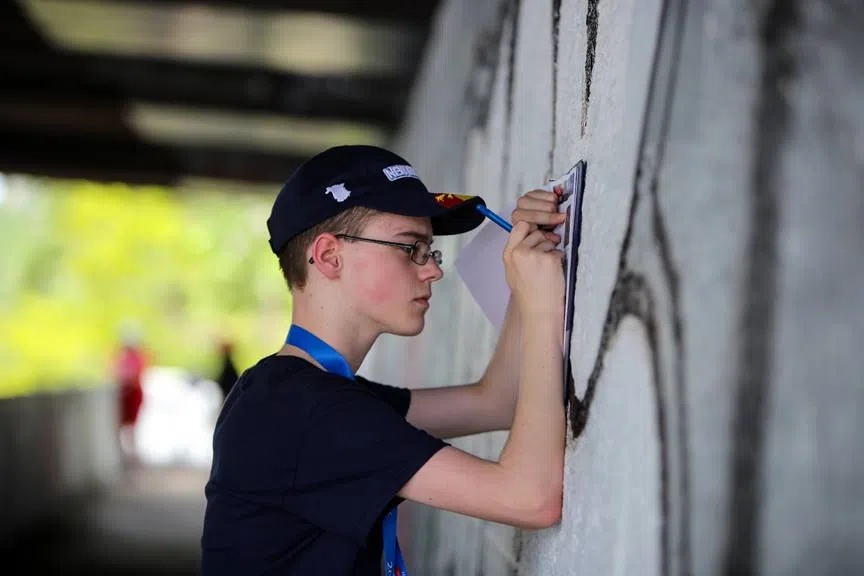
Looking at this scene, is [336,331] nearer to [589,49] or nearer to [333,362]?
[333,362]

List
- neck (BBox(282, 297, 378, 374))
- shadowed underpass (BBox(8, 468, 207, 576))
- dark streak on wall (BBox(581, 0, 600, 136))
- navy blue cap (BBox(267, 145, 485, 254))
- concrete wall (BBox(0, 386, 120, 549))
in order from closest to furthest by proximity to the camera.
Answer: dark streak on wall (BBox(581, 0, 600, 136)) → navy blue cap (BBox(267, 145, 485, 254)) → neck (BBox(282, 297, 378, 374)) → shadowed underpass (BBox(8, 468, 207, 576)) → concrete wall (BBox(0, 386, 120, 549))

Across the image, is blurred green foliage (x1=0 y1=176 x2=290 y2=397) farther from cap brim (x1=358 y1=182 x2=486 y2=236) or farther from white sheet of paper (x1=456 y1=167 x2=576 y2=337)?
cap brim (x1=358 y1=182 x2=486 y2=236)

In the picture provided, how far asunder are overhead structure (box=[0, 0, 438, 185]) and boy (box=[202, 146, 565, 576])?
4593mm

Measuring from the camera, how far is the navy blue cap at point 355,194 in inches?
95.7

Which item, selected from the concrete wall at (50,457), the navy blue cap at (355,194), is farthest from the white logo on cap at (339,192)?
the concrete wall at (50,457)


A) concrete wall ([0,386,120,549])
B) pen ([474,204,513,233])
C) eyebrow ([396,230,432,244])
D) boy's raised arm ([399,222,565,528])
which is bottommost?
concrete wall ([0,386,120,549])

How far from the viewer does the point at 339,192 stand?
8.05 ft

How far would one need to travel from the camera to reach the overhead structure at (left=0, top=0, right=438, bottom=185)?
24.6 feet

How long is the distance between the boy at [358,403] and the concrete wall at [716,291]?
0.33 ft

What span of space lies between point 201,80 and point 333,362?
732 centimetres

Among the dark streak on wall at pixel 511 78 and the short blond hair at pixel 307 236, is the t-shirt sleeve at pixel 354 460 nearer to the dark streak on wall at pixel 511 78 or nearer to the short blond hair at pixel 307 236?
the short blond hair at pixel 307 236

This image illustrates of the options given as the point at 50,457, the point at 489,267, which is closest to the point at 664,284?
the point at 489,267

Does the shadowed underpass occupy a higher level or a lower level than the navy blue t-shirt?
lower

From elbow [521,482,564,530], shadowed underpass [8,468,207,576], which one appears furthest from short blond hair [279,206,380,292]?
shadowed underpass [8,468,207,576]
